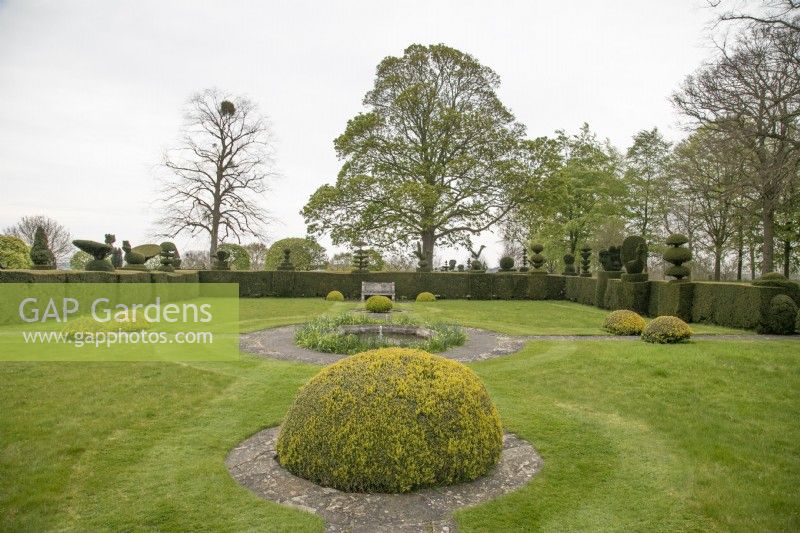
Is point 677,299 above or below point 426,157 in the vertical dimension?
below

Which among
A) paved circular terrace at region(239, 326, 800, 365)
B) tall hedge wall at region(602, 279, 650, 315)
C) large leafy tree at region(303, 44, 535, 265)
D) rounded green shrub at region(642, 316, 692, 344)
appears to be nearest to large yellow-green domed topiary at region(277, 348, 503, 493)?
paved circular terrace at region(239, 326, 800, 365)

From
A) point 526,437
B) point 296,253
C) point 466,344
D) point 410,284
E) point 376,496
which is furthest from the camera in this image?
point 296,253

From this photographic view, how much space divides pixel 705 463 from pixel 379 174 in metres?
24.6

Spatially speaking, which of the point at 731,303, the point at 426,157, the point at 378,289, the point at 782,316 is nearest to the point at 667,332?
the point at 782,316

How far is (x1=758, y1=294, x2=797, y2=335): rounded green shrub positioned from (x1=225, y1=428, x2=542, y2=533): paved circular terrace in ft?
36.5

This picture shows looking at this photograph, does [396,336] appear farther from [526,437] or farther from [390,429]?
[390,429]

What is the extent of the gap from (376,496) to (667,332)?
28.9ft

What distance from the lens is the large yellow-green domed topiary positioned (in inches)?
145

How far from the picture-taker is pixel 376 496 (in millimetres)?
3658

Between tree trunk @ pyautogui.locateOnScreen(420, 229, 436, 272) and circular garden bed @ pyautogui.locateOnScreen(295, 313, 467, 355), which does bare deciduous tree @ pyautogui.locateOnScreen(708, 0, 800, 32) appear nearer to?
circular garden bed @ pyautogui.locateOnScreen(295, 313, 467, 355)

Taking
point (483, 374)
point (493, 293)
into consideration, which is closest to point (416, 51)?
point (493, 293)

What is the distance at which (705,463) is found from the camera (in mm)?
4508

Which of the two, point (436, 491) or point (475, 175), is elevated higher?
point (475, 175)

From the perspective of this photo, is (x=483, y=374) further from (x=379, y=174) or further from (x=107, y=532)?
(x=379, y=174)
